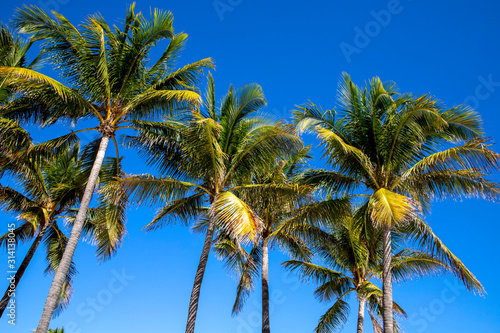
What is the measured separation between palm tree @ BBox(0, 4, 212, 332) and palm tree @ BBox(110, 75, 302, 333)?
882 mm

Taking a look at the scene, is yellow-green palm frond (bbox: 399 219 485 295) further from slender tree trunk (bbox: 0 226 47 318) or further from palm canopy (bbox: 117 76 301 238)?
slender tree trunk (bbox: 0 226 47 318)

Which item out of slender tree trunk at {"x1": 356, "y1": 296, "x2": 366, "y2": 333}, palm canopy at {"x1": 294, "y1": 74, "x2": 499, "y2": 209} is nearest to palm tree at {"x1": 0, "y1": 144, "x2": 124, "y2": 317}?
palm canopy at {"x1": 294, "y1": 74, "x2": 499, "y2": 209}

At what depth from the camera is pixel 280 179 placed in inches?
557

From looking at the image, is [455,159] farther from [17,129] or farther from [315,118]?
[17,129]

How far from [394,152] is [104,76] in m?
9.02

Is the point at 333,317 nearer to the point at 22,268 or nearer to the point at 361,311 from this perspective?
the point at 361,311

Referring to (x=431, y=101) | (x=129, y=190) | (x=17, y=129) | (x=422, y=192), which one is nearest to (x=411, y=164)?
(x=422, y=192)

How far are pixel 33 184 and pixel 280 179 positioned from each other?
10.1 metres

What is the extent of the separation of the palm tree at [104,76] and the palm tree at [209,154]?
88 centimetres

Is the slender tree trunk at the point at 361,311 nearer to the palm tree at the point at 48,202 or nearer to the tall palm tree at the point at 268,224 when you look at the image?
the tall palm tree at the point at 268,224

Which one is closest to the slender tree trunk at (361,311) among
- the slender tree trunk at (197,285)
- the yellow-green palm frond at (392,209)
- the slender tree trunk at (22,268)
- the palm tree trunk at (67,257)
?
the yellow-green palm frond at (392,209)

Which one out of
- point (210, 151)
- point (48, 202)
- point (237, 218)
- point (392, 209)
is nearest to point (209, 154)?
point (210, 151)

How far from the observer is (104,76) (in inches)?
450

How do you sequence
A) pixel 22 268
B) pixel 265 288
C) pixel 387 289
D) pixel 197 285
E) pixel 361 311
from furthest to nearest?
pixel 361 311
pixel 265 288
pixel 22 268
pixel 197 285
pixel 387 289
